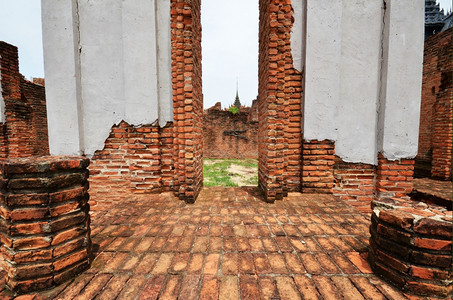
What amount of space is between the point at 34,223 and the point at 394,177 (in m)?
4.48

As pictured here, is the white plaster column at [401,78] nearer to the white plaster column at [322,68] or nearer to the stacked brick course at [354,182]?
the stacked brick course at [354,182]

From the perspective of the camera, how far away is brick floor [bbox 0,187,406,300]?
131 cm

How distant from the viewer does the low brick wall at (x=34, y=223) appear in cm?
128

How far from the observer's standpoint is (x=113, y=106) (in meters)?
3.12

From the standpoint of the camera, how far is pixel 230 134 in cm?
1402

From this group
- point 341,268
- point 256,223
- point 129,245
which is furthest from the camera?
point 256,223

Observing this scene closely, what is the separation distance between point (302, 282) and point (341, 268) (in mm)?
397

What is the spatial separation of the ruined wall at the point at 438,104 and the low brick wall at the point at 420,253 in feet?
22.0

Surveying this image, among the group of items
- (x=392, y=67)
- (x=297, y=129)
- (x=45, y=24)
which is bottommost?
(x=297, y=129)

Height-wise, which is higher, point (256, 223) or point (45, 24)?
point (45, 24)

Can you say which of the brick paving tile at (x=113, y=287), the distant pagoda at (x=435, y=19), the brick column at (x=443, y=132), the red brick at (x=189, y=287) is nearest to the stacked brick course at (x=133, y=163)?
the brick paving tile at (x=113, y=287)

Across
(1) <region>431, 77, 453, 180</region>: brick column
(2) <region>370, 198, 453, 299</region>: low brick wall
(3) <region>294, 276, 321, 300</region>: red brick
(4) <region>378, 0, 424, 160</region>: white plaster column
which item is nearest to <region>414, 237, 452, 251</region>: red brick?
(2) <region>370, 198, 453, 299</region>: low brick wall

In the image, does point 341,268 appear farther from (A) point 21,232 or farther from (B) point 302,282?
(A) point 21,232

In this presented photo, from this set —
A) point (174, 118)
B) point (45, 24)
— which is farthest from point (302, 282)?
point (45, 24)
